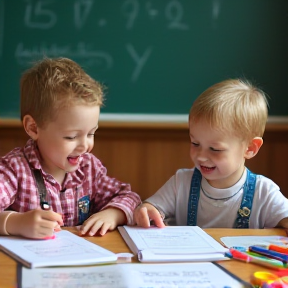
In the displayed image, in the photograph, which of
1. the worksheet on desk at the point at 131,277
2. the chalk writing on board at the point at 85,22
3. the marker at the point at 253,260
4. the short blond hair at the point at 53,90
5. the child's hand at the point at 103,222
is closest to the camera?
the worksheet on desk at the point at 131,277

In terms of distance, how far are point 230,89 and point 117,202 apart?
18.0 inches

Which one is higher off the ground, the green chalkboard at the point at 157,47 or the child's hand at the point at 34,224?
the green chalkboard at the point at 157,47

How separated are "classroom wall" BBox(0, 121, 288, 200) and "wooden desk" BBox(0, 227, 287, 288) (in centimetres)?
96

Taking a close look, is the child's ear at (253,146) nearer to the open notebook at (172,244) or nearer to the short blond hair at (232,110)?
the short blond hair at (232,110)

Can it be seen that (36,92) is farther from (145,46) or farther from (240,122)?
(145,46)

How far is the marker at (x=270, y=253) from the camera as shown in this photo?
1.09 metres

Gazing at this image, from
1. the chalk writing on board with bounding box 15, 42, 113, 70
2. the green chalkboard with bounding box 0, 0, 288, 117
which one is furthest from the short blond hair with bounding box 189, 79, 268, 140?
the chalk writing on board with bounding box 15, 42, 113, 70

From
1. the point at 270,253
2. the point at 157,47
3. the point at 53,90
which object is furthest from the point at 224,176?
the point at 157,47

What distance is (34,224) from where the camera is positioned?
3.81 feet

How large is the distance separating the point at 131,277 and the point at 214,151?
59 centimetres

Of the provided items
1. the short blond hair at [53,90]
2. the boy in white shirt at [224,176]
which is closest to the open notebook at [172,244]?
the boy in white shirt at [224,176]

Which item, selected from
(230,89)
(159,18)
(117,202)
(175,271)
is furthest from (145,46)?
(175,271)

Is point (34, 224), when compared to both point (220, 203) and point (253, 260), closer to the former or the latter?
point (253, 260)

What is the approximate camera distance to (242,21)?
2248 millimetres
